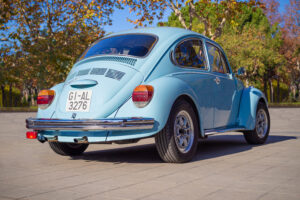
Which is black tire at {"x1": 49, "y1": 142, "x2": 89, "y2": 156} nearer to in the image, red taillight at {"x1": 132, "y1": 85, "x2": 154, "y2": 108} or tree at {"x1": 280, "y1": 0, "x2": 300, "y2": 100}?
red taillight at {"x1": 132, "y1": 85, "x2": 154, "y2": 108}

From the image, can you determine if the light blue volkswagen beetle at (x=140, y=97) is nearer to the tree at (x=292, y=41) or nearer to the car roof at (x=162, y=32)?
the car roof at (x=162, y=32)

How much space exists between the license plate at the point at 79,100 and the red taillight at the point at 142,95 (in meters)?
0.62

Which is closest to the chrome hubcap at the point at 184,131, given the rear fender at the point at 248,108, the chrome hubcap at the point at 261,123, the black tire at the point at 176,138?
the black tire at the point at 176,138

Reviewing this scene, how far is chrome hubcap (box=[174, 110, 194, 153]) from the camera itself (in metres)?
6.01

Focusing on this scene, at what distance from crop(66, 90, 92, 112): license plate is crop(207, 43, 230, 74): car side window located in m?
2.51

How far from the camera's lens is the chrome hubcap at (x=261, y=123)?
864cm

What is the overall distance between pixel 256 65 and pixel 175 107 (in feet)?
139

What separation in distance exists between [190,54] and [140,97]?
5.68 ft

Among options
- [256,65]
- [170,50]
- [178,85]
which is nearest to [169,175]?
[178,85]

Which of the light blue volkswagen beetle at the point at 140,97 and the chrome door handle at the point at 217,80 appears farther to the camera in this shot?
the chrome door handle at the point at 217,80

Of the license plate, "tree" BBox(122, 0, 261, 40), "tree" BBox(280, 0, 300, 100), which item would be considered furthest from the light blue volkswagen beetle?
"tree" BBox(280, 0, 300, 100)

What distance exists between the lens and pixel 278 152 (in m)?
7.22

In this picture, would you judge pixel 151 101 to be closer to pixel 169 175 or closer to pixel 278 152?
pixel 169 175

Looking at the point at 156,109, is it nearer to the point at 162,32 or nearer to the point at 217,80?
the point at 162,32
